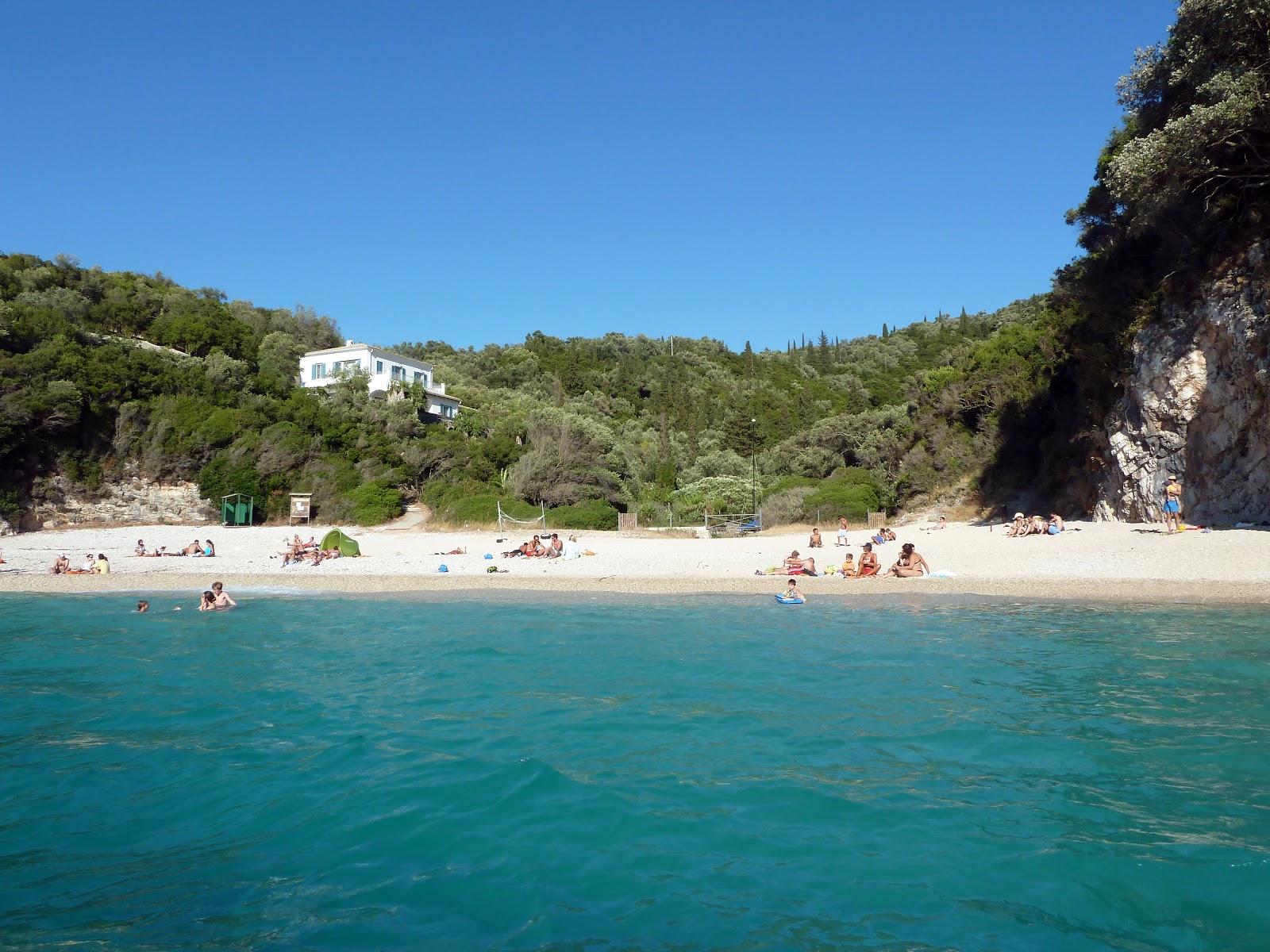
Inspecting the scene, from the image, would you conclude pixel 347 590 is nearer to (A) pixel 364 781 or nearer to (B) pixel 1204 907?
(A) pixel 364 781

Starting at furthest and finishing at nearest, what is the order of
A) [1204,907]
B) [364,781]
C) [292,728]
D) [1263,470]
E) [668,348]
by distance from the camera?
1. [668,348]
2. [1263,470]
3. [292,728]
4. [364,781]
5. [1204,907]

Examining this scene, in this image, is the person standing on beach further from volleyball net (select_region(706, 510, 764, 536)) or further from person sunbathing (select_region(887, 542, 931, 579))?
volleyball net (select_region(706, 510, 764, 536))

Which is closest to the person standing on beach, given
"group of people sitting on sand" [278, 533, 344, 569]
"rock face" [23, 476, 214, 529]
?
"group of people sitting on sand" [278, 533, 344, 569]

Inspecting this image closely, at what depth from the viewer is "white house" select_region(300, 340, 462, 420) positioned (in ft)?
167

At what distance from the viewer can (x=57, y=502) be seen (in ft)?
112

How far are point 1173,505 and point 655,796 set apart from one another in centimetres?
1903

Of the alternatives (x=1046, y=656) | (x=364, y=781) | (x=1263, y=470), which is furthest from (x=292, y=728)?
(x=1263, y=470)

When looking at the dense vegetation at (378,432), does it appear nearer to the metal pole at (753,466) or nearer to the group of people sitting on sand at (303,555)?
the metal pole at (753,466)

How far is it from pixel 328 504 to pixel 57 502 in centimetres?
1061

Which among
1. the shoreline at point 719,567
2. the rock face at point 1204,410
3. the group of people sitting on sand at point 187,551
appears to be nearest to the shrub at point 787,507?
the shoreline at point 719,567

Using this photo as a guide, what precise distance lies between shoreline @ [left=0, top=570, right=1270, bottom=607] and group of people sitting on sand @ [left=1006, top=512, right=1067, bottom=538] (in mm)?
6211

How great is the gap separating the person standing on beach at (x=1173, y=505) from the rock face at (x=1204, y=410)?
27 cm

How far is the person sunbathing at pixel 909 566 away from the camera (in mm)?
18766

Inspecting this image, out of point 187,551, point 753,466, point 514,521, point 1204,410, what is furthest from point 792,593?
point 753,466
